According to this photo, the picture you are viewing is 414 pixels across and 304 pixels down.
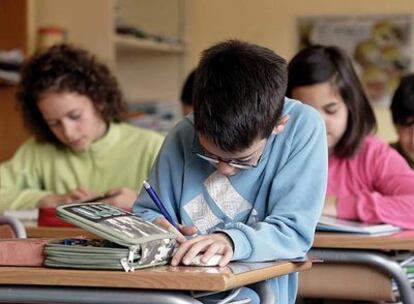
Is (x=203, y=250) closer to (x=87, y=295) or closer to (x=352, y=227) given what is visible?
(x=87, y=295)

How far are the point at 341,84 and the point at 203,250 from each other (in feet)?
3.66

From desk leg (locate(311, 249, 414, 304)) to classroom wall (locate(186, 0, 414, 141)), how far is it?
7.20 ft

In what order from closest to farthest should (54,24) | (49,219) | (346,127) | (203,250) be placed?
(203,250) → (49,219) → (346,127) → (54,24)

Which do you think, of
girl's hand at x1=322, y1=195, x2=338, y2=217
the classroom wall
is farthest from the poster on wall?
girl's hand at x1=322, y1=195, x2=338, y2=217

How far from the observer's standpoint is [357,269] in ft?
6.44

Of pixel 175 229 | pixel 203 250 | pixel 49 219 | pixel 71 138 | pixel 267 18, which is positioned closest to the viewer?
pixel 203 250

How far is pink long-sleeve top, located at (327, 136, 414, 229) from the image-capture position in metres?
2.13

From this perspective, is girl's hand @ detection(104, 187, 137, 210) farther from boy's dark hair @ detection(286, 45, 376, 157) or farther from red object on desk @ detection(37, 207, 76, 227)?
boy's dark hair @ detection(286, 45, 376, 157)

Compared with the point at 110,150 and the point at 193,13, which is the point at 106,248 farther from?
the point at 193,13

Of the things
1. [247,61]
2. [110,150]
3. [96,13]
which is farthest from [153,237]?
[96,13]

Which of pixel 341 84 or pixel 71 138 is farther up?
pixel 341 84

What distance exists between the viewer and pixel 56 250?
1.34 meters

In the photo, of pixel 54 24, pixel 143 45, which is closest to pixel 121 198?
pixel 54 24

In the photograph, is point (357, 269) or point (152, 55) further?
point (152, 55)
